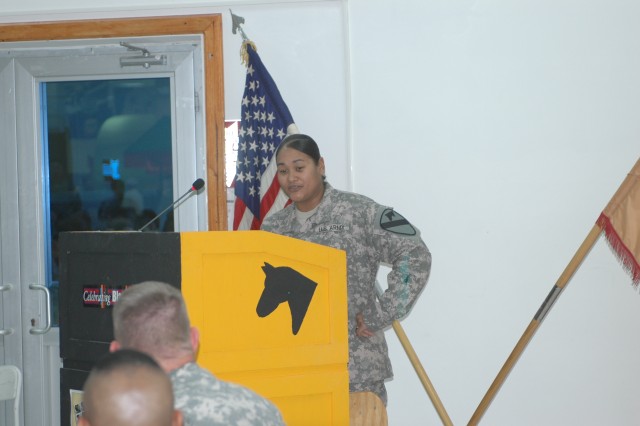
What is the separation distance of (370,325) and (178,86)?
1833mm

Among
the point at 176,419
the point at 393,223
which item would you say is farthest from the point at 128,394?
the point at 393,223

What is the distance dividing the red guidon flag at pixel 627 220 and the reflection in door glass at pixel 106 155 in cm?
212

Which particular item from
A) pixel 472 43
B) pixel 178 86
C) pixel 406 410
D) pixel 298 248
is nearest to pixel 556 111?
pixel 472 43

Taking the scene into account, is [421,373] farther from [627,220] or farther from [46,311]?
[46,311]

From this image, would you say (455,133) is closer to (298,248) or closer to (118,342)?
(298,248)

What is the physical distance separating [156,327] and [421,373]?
7.22 ft

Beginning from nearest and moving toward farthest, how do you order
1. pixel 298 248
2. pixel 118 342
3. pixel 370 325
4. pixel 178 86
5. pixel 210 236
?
pixel 118 342 → pixel 210 236 → pixel 298 248 → pixel 370 325 → pixel 178 86

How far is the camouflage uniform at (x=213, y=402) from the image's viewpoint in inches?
57.1

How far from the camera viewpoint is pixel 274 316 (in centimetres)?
207

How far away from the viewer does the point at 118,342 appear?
62.1 inches

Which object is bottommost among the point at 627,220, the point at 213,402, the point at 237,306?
the point at 213,402

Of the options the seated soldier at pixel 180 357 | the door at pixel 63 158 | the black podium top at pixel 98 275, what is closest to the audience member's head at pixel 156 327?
the seated soldier at pixel 180 357

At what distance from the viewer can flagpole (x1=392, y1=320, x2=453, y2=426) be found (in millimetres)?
3539

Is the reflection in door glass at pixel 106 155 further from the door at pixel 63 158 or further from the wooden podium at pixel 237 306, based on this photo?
the wooden podium at pixel 237 306
